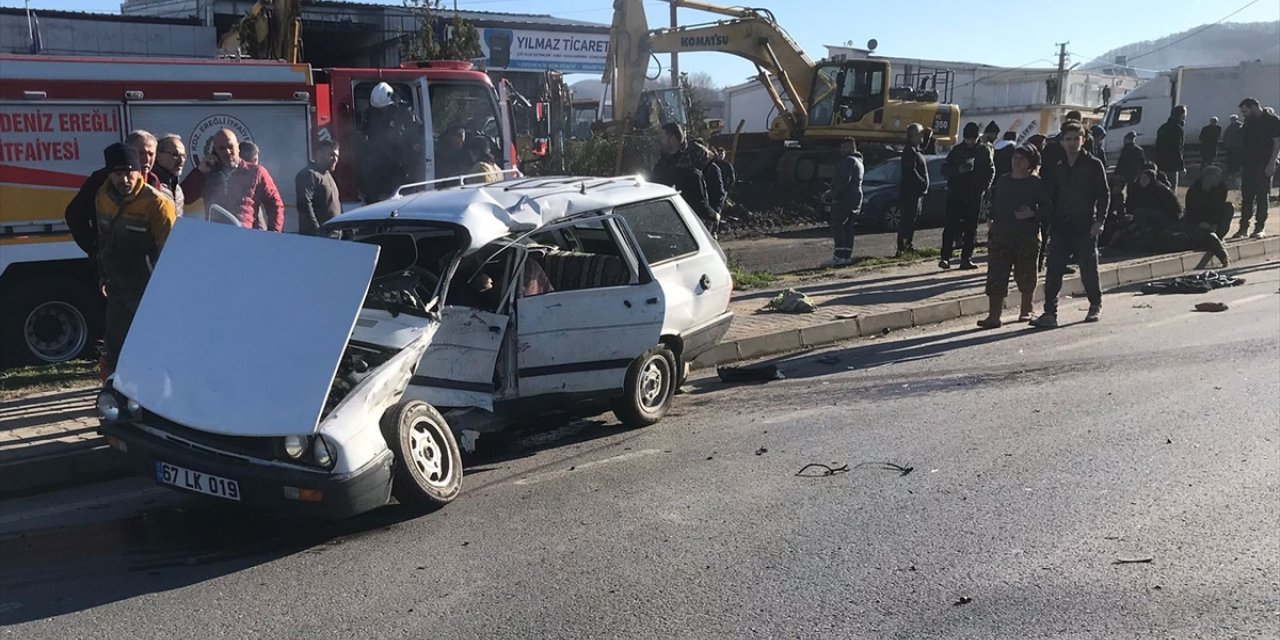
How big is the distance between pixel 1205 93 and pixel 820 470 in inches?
1532

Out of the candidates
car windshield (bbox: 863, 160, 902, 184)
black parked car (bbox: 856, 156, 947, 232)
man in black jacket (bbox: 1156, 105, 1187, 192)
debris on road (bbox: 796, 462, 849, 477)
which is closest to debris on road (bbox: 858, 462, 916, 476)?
debris on road (bbox: 796, 462, 849, 477)

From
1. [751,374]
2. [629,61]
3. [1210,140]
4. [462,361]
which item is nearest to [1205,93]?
[1210,140]

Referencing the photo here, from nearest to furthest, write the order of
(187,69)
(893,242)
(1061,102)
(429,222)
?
(429,222), (187,69), (893,242), (1061,102)

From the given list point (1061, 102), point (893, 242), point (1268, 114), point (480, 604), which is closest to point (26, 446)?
point (480, 604)

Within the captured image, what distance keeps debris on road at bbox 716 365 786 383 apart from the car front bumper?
13.9 feet

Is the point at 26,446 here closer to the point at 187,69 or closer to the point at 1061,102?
the point at 187,69

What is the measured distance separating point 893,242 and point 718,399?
11301mm

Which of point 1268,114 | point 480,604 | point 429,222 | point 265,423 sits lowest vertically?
point 480,604

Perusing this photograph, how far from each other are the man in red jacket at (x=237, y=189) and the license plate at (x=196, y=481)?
10.7ft

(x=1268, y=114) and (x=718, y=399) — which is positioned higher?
(x=1268, y=114)

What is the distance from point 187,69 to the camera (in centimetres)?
1041

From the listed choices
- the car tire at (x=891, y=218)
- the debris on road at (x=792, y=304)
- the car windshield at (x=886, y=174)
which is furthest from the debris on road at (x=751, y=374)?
the car windshield at (x=886, y=174)

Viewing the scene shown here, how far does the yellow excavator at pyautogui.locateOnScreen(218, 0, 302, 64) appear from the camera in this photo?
1342 centimetres

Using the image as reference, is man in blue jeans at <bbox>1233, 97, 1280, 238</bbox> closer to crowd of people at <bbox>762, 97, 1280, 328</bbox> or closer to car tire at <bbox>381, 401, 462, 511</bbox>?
crowd of people at <bbox>762, 97, 1280, 328</bbox>
